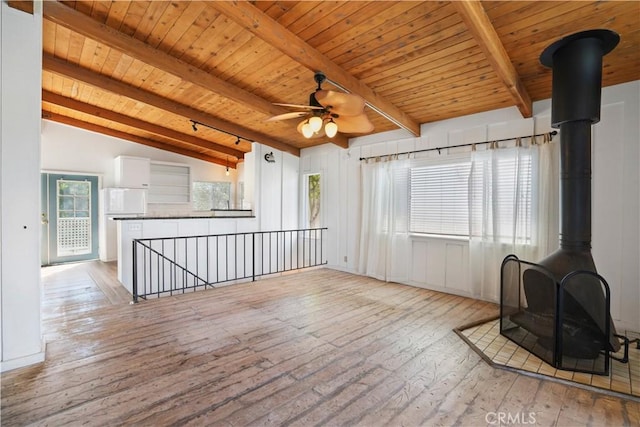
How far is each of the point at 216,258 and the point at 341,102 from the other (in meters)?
4.34

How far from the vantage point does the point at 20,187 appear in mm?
2297

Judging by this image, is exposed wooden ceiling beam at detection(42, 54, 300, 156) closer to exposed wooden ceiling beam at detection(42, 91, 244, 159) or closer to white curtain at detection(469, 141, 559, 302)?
exposed wooden ceiling beam at detection(42, 91, 244, 159)

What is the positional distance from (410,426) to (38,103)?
363 centimetres

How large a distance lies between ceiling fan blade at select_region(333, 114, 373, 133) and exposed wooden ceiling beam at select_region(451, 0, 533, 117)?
3.86 feet

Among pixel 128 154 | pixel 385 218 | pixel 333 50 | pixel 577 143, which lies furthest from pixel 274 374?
pixel 128 154

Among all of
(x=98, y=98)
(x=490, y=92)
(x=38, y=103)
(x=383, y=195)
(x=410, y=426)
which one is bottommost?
(x=410, y=426)

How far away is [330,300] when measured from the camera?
4055 millimetres

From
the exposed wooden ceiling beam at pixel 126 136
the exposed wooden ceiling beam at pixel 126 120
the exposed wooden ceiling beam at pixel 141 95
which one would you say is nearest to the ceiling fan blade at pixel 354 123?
the exposed wooden ceiling beam at pixel 141 95

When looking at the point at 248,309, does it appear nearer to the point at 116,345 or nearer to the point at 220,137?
the point at 116,345

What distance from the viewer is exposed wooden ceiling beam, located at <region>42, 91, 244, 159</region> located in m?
5.16

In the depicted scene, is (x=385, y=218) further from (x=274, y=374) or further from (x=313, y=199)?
(x=274, y=374)

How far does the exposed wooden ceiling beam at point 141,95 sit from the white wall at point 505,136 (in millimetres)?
1687

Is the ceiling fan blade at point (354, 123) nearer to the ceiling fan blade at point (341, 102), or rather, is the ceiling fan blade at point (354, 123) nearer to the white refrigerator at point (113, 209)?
the ceiling fan blade at point (341, 102)

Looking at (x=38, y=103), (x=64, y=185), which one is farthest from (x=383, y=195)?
(x=64, y=185)
